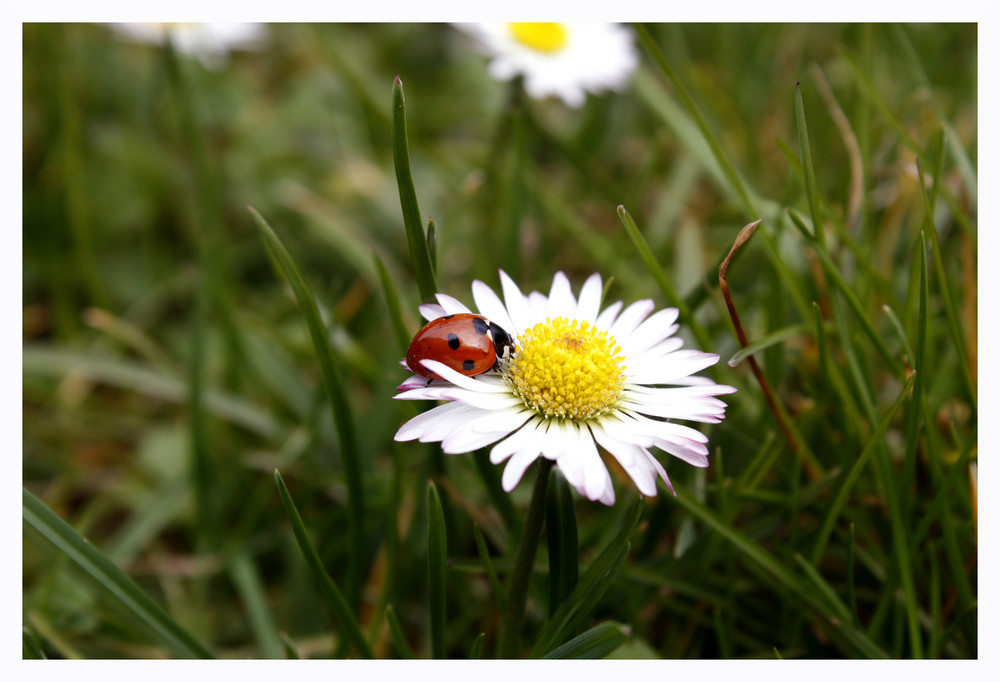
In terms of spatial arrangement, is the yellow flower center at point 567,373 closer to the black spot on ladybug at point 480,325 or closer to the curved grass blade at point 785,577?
the black spot on ladybug at point 480,325

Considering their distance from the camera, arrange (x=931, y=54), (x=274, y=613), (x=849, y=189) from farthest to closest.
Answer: (x=931, y=54), (x=849, y=189), (x=274, y=613)

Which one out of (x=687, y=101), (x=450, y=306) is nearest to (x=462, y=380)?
(x=450, y=306)

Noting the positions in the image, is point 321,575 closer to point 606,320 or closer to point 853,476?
point 606,320

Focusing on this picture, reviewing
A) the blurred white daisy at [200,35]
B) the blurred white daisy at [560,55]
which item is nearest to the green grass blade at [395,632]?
the blurred white daisy at [560,55]

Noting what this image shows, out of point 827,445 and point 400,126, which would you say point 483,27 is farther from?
point 827,445

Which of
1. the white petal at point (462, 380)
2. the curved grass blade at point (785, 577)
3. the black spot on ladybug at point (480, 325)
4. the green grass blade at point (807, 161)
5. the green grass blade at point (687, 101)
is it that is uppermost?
the green grass blade at point (687, 101)
